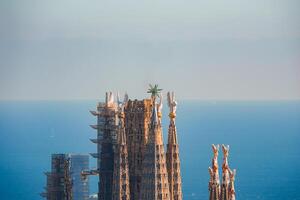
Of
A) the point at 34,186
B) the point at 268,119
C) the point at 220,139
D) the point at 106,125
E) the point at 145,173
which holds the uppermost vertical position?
the point at 268,119

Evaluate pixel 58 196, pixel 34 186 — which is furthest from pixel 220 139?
pixel 58 196

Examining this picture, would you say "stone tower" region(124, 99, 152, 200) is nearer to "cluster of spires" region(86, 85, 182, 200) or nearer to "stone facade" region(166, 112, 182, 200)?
"cluster of spires" region(86, 85, 182, 200)

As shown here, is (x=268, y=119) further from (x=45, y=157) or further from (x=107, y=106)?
(x=107, y=106)

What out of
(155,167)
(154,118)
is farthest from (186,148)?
(155,167)

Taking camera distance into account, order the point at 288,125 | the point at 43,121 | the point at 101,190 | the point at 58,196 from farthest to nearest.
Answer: the point at 288,125 → the point at 43,121 → the point at 58,196 → the point at 101,190

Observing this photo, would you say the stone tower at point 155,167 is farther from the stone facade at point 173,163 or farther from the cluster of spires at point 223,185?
the stone facade at point 173,163

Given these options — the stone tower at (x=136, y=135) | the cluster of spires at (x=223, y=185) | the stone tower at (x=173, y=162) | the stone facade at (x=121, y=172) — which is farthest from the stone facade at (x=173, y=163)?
the cluster of spires at (x=223, y=185)
